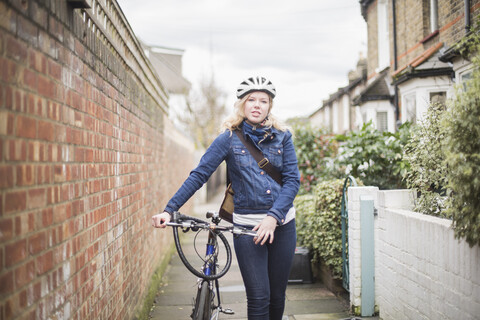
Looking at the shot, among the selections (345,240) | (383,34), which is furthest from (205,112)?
(345,240)

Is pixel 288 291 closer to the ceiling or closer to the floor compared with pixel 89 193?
closer to the floor

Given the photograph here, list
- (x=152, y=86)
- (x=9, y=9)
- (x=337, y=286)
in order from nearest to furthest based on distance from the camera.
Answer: (x=9, y=9) → (x=337, y=286) → (x=152, y=86)

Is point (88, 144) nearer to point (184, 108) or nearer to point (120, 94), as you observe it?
point (120, 94)

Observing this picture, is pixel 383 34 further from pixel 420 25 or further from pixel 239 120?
pixel 239 120

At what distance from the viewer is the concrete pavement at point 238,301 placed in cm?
531

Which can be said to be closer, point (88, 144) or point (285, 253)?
point (88, 144)

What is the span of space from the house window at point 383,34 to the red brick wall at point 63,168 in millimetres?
12335

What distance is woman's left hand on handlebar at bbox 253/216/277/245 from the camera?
3.14 meters

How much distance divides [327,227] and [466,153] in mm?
3624

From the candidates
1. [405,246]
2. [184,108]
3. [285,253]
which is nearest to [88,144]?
[285,253]

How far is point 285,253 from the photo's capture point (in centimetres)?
344

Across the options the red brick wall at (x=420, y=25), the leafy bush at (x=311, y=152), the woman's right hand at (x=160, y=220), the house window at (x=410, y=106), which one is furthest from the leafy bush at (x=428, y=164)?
the house window at (x=410, y=106)

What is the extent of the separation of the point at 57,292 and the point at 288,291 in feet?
14.3

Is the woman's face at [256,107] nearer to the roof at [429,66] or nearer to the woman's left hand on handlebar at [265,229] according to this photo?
the woman's left hand on handlebar at [265,229]
